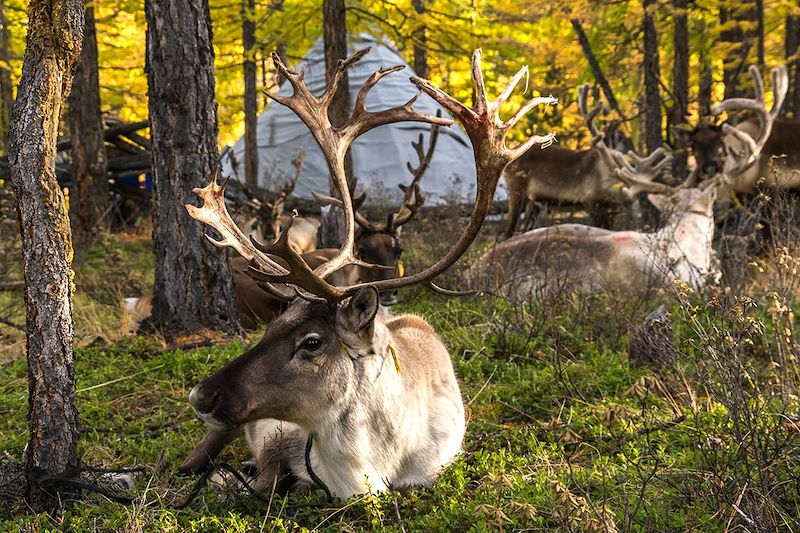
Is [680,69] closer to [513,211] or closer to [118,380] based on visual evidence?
[513,211]

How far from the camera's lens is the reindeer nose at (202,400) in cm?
313

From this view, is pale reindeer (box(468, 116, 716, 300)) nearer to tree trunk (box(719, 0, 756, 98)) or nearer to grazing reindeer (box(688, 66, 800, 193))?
grazing reindeer (box(688, 66, 800, 193))

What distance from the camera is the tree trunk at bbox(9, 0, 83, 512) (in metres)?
3.13

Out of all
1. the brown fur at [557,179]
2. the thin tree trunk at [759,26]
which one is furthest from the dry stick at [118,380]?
the thin tree trunk at [759,26]

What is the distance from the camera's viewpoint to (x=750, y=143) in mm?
8422

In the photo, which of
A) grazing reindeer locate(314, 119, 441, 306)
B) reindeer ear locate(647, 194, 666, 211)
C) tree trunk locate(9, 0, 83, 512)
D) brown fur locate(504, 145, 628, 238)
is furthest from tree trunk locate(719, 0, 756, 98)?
tree trunk locate(9, 0, 83, 512)

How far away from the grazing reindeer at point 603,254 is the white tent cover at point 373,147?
6922 mm

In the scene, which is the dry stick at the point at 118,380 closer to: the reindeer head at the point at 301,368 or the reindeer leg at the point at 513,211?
the reindeer head at the point at 301,368

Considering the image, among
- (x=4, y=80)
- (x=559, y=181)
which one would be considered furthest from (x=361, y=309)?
(x=4, y=80)

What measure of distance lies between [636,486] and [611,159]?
24.8 feet

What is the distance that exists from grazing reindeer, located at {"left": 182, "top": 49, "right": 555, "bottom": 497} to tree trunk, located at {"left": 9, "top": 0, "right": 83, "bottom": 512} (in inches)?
21.6

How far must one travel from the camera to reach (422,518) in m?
3.26

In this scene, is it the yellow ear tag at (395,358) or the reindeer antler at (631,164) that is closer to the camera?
the yellow ear tag at (395,358)

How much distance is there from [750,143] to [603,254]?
7.27ft
